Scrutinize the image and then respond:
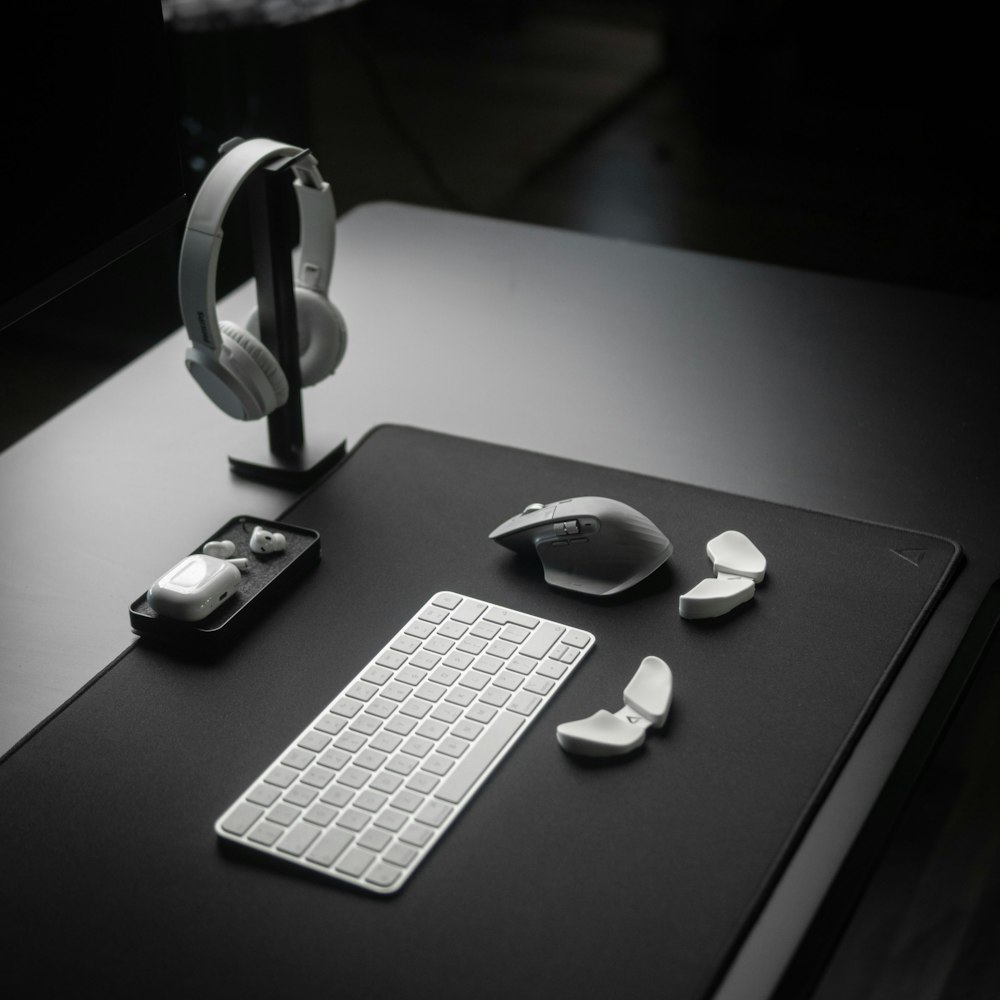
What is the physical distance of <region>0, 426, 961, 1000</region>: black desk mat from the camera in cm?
66

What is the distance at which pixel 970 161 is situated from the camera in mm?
3695

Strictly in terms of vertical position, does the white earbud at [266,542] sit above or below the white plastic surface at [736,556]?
below

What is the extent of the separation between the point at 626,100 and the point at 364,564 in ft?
11.6

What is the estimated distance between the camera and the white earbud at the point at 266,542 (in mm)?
951

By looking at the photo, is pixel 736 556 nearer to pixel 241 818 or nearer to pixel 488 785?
pixel 488 785

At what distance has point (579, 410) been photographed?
118cm

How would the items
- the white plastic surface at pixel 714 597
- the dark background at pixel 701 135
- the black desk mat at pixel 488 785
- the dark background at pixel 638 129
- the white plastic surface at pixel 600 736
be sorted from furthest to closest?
the dark background at pixel 701 135 < the dark background at pixel 638 129 < the white plastic surface at pixel 714 597 < the white plastic surface at pixel 600 736 < the black desk mat at pixel 488 785

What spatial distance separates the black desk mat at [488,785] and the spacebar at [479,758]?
1 centimetres

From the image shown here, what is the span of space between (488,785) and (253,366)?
0.41 metres

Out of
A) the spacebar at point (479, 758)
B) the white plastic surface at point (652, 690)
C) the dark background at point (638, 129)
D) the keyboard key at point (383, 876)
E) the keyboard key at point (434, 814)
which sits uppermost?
the dark background at point (638, 129)

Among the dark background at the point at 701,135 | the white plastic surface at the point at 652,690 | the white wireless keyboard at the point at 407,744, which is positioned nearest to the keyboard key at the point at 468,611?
the white wireless keyboard at the point at 407,744

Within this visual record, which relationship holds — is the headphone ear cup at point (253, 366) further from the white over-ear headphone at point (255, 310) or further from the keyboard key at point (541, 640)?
the keyboard key at point (541, 640)

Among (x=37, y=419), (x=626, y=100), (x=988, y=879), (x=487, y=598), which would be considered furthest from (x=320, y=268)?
(x=626, y=100)

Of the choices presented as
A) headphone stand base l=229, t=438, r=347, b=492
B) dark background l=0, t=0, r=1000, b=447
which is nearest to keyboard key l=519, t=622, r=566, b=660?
headphone stand base l=229, t=438, r=347, b=492
